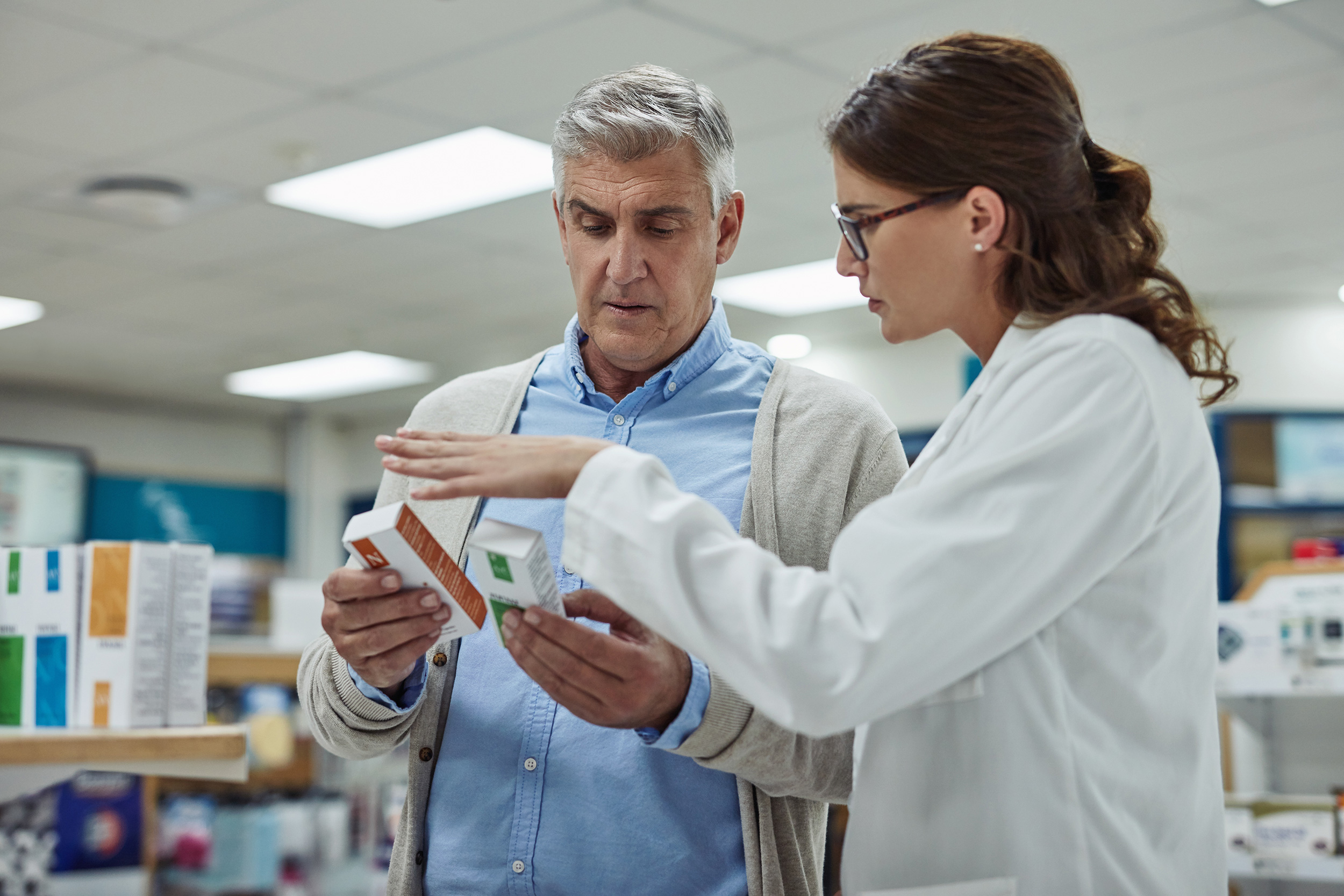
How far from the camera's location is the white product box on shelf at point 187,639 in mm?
1686

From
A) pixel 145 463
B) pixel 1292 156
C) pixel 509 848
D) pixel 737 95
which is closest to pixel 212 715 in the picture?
pixel 737 95

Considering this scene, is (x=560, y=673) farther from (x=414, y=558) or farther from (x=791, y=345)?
(x=791, y=345)

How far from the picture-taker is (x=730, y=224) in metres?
1.82

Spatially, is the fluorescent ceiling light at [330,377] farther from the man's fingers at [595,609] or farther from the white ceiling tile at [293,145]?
the man's fingers at [595,609]

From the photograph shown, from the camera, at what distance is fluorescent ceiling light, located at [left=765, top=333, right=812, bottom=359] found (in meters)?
8.34

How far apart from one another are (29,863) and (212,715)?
3.50 feet

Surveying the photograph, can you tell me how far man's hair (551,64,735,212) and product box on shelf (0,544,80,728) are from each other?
0.81m

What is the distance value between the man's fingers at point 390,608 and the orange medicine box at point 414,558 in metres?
0.01

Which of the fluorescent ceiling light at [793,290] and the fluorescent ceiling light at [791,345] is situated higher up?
the fluorescent ceiling light at [791,345]

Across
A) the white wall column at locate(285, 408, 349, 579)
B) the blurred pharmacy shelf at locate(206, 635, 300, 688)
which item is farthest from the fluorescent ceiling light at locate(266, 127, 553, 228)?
the white wall column at locate(285, 408, 349, 579)

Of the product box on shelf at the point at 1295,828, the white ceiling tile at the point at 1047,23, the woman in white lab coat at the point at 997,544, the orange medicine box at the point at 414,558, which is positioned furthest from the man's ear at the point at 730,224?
the product box on shelf at the point at 1295,828

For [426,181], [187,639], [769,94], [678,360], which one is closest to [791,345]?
[426,181]

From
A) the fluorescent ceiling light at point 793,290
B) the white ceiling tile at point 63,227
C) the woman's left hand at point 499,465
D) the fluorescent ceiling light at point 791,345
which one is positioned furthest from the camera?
the fluorescent ceiling light at point 791,345

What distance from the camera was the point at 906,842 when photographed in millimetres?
1159
